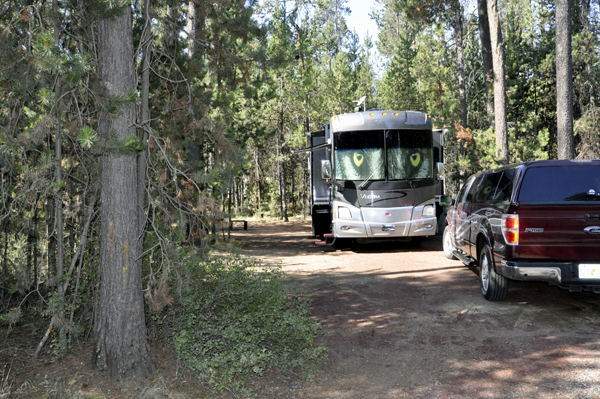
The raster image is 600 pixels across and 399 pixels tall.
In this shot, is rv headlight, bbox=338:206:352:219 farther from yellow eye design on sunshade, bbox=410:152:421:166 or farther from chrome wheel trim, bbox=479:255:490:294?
chrome wheel trim, bbox=479:255:490:294

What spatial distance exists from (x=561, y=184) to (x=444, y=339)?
8.98ft

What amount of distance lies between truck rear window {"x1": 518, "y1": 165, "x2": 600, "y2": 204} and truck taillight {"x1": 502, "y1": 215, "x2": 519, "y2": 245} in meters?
0.27

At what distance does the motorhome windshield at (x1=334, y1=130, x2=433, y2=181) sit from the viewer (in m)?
12.1

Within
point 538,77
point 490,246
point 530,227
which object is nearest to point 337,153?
point 490,246

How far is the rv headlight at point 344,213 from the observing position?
11930 millimetres

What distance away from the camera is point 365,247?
46.6ft

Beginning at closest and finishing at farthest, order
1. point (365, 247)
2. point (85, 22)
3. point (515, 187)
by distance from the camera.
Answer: point (85, 22) → point (515, 187) → point (365, 247)

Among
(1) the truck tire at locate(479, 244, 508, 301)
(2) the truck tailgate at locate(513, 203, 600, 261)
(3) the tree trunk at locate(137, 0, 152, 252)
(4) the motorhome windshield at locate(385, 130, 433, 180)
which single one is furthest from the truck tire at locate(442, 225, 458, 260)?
(3) the tree trunk at locate(137, 0, 152, 252)

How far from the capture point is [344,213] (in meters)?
12.0

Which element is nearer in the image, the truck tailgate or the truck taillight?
the truck tailgate

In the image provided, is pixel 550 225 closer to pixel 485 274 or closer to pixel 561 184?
pixel 561 184

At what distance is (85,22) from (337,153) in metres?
7.74

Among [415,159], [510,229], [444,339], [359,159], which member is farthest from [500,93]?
[444,339]

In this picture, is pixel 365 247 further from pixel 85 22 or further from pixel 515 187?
pixel 85 22
